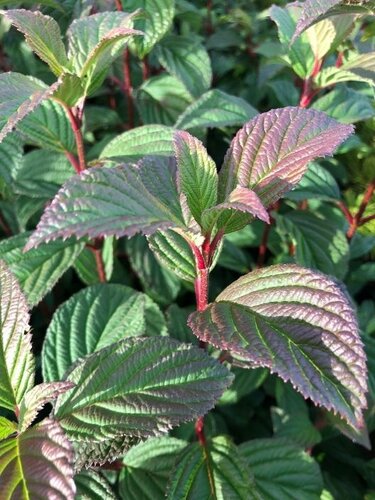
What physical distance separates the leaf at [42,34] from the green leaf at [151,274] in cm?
48

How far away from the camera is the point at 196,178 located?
0.71 meters

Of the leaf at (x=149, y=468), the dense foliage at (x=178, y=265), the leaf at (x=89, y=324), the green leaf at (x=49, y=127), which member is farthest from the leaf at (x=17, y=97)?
the leaf at (x=149, y=468)

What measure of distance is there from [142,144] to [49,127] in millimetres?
198

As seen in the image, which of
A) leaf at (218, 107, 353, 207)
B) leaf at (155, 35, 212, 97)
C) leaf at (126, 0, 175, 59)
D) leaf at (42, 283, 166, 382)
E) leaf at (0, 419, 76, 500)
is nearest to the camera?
leaf at (0, 419, 76, 500)

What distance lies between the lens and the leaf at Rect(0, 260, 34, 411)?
29.3 inches

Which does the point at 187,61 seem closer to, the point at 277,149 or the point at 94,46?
the point at 94,46

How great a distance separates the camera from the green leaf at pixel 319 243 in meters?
1.20

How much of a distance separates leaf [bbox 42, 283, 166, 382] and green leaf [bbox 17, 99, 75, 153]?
1.04ft

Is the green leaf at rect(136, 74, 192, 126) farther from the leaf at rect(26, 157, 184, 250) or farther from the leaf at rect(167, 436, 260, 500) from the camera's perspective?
the leaf at rect(167, 436, 260, 500)

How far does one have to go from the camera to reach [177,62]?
1.38 meters

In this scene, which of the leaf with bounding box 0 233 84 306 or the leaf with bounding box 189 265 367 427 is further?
the leaf with bounding box 0 233 84 306

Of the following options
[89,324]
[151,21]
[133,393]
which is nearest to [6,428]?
[133,393]

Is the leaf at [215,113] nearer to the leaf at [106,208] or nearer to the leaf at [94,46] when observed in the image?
the leaf at [94,46]

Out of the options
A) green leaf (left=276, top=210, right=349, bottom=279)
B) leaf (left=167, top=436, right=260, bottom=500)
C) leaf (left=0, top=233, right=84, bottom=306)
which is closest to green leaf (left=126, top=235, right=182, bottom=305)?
leaf (left=0, top=233, right=84, bottom=306)
